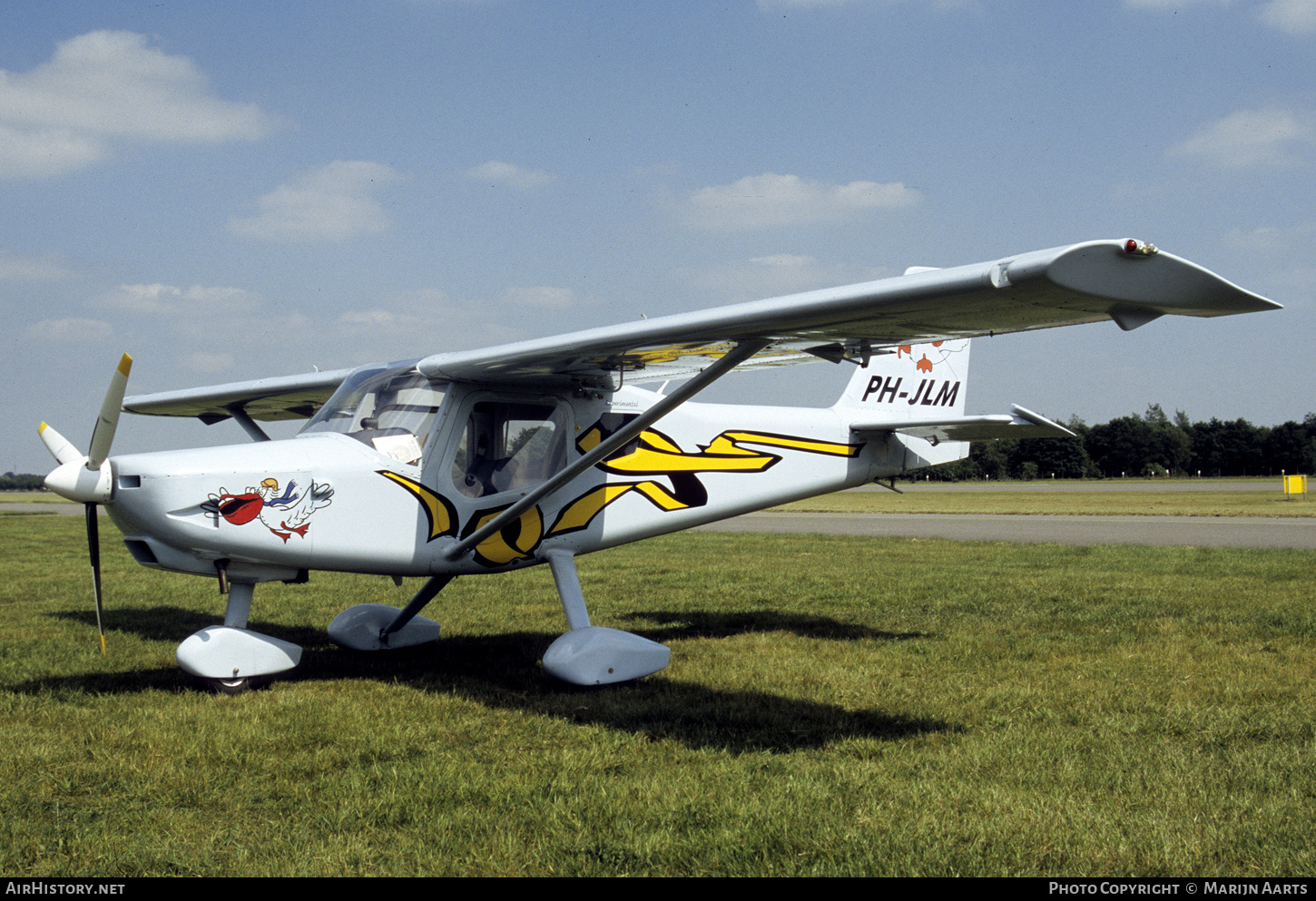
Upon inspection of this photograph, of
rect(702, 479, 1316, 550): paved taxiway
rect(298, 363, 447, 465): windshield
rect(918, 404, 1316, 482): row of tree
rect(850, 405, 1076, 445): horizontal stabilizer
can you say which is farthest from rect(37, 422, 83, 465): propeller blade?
rect(918, 404, 1316, 482): row of tree

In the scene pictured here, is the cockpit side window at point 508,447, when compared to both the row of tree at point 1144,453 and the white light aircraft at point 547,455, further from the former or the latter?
the row of tree at point 1144,453

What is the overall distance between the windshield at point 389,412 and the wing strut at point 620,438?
69cm

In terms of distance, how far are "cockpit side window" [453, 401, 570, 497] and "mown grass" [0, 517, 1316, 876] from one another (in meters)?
1.44

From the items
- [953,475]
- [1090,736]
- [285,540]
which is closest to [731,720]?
[1090,736]

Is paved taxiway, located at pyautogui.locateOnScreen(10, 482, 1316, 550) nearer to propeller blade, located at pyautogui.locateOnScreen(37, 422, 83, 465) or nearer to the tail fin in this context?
the tail fin

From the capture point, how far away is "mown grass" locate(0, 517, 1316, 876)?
3502mm

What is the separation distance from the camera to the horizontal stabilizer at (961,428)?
26.9 ft

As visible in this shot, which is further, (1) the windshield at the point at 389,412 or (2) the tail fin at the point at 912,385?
(2) the tail fin at the point at 912,385

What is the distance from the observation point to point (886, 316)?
4863 millimetres

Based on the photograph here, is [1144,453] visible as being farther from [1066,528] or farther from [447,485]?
[447,485]

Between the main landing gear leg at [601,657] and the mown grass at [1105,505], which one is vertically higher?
the main landing gear leg at [601,657]

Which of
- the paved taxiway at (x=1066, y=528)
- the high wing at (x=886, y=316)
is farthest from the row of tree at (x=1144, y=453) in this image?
the high wing at (x=886, y=316)

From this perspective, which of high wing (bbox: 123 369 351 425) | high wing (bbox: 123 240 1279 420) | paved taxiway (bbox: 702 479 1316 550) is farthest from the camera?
paved taxiway (bbox: 702 479 1316 550)

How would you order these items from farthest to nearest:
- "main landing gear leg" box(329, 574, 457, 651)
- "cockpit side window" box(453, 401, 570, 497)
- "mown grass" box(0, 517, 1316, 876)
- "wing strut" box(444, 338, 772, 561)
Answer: "main landing gear leg" box(329, 574, 457, 651)
"cockpit side window" box(453, 401, 570, 497)
"wing strut" box(444, 338, 772, 561)
"mown grass" box(0, 517, 1316, 876)
